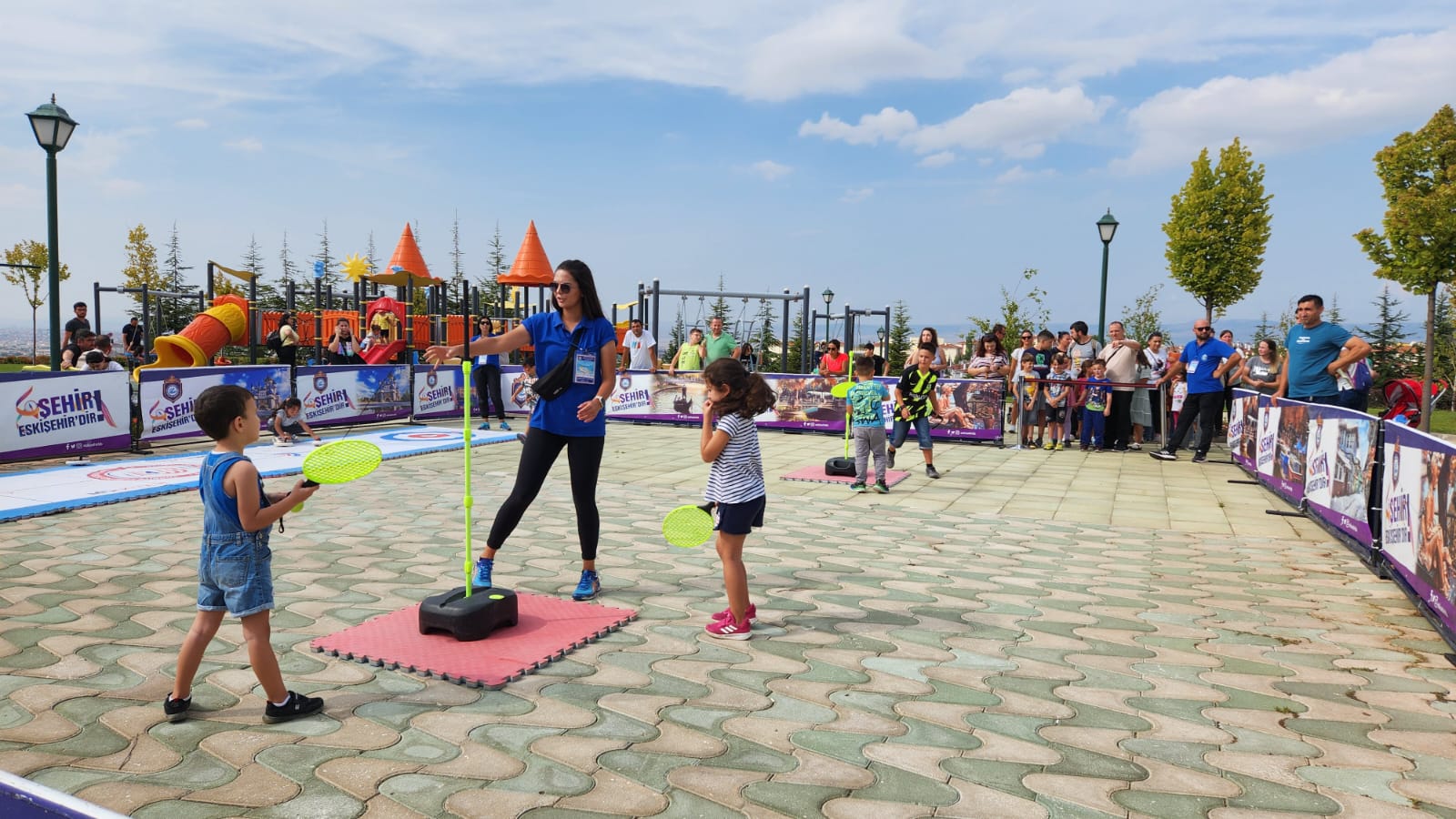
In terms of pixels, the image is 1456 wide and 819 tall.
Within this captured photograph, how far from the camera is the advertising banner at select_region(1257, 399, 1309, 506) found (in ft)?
29.3

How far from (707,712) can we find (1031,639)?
195cm

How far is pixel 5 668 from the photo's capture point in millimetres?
3768

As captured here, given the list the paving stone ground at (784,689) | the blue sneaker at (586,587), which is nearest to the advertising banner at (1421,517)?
the paving stone ground at (784,689)

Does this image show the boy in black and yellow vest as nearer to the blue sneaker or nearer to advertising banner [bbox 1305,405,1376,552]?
advertising banner [bbox 1305,405,1376,552]

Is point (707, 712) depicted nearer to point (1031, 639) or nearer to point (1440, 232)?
point (1031, 639)

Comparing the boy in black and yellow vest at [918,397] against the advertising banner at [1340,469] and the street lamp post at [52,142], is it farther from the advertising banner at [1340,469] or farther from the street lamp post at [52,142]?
the street lamp post at [52,142]

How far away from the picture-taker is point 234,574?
10.3 ft

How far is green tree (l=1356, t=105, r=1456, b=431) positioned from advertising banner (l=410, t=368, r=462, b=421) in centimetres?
2302

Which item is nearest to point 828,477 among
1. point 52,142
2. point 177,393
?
point 177,393

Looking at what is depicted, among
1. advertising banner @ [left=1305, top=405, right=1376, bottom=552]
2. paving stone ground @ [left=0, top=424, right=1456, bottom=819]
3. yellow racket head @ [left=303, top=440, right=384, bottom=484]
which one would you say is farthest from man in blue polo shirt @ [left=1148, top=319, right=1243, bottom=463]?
yellow racket head @ [left=303, top=440, right=384, bottom=484]

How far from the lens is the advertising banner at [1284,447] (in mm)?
8938

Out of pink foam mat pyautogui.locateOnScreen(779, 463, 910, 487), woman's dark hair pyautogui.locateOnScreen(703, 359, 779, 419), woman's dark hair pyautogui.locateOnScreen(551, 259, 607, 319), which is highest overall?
woman's dark hair pyautogui.locateOnScreen(551, 259, 607, 319)

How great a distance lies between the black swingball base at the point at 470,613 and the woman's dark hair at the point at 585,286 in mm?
1557

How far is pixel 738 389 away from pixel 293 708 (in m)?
2.32
